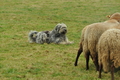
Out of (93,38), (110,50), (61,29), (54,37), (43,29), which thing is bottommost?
(43,29)

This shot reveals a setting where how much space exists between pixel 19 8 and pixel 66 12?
3.88 m

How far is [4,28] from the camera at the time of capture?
48.9 feet

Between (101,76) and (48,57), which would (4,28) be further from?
(101,76)

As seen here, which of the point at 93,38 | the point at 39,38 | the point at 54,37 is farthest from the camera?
the point at 54,37

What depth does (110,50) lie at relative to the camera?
684 cm

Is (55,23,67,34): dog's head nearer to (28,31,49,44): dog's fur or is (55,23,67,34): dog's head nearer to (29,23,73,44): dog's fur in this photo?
(29,23,73,44): dog's fur

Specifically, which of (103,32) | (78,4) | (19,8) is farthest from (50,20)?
(103,32)

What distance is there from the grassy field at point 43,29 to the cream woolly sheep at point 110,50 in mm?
604

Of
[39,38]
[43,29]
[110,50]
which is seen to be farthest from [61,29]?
[110,50]

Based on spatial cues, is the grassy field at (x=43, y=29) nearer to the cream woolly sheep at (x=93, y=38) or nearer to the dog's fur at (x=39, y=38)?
the dog's fur at (x=39, y=38)

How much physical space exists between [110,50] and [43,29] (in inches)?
337

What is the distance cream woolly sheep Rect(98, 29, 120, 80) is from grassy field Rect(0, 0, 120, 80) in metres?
0.60

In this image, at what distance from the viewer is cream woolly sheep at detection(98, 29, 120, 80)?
6.77 m

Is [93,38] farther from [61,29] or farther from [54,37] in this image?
[54,37]
